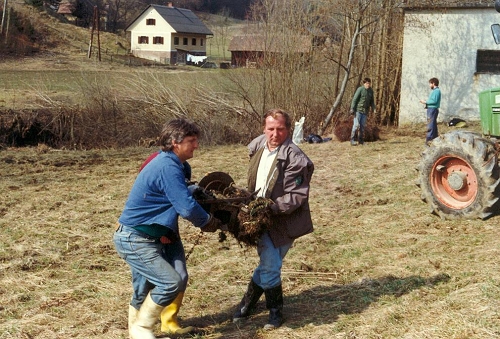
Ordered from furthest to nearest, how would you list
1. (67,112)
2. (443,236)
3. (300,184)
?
(67,112), (443,236), (300,184)

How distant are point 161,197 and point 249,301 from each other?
1336mm

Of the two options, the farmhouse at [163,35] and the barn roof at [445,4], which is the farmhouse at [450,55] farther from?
the farmhouse at [163,35]

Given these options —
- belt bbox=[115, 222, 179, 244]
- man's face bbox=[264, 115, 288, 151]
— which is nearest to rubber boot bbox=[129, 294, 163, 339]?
belt bbox=[115, 222, 179, 244]

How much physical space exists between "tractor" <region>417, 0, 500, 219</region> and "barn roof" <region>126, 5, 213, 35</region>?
59144mm

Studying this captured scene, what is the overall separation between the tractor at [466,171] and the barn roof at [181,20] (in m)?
59.1

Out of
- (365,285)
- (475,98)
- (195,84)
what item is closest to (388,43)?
(475,98)

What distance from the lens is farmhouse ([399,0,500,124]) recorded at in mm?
19031

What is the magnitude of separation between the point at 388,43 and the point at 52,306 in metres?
16.3

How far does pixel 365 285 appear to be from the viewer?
20.7ft

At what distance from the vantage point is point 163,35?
6631cm

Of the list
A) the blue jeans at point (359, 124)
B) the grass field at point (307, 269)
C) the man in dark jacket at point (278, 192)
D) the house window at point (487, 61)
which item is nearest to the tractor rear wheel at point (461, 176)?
the grass field at point (307, 269)

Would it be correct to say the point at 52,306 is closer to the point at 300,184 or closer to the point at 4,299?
the point at 4,299

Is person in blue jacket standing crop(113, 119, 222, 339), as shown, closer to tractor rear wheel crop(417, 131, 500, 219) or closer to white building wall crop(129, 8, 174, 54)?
tractor rear wheel crop(417, 131, 500, 219)

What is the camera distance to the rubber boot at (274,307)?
525 centimetres
